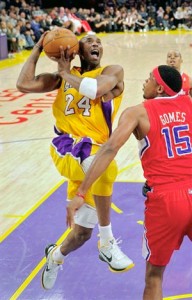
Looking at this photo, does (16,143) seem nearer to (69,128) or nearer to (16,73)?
(69,128)

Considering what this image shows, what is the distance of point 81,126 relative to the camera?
4.48 metres

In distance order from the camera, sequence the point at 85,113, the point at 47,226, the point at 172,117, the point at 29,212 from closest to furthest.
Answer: the point at 172,117 < the point at 85,113 < the point at 47,226 < the point at 29,212

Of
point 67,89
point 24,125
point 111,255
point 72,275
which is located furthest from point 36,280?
point 24,125

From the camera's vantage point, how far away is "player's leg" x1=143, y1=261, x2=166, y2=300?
3.54 m

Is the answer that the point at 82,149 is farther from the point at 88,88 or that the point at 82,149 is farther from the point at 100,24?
the point at 100,24

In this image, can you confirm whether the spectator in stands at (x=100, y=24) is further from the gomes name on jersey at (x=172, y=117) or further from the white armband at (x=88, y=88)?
the gomes name on jersey at (x=172, y=117)

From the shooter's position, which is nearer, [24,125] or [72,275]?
[72,275]

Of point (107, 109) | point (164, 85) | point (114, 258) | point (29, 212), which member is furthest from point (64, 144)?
point (29, 212)

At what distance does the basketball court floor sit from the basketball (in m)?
1.82

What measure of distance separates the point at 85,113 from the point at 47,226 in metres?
1.80

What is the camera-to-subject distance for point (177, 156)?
11.6 ft

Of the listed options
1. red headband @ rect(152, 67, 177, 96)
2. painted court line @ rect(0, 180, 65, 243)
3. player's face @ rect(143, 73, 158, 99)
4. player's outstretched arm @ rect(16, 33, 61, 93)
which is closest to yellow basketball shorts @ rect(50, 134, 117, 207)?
player's outstretched arm @ rect(16, 33, 61, 93)

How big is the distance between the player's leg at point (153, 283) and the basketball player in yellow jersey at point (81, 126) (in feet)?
3.39

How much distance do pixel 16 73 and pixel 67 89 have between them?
12.1 m
